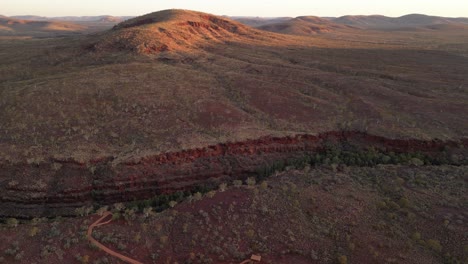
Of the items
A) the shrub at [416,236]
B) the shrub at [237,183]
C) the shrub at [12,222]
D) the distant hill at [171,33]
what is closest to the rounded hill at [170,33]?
the distant hill at [171,33]

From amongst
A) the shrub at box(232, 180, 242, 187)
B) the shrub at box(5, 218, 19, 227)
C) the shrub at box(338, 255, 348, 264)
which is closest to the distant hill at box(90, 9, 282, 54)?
the shrub at box(232, 180, 242, 187)

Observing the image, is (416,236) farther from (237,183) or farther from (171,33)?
(171,33)

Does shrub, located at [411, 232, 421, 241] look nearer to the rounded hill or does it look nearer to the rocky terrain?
the rocky terrain

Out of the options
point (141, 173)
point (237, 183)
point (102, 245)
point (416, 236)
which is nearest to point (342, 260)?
point (416, 236)

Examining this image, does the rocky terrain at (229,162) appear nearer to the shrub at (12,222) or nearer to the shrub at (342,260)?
Result: the shrub at (12,222)

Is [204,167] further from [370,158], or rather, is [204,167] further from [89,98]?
[89,98]

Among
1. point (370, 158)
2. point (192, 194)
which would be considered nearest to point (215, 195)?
point (192, 194)

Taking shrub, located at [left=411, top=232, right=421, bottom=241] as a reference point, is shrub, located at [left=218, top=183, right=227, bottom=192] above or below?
below

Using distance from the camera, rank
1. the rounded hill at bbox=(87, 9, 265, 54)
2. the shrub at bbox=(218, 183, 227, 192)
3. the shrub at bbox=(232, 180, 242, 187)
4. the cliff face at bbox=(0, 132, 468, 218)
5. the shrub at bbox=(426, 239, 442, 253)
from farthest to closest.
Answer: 1. the rounded hill at bbox=(87, 9, 265, 54)
2. the shrub at bbox=(232, 180, 242, 187)
3. the cliff face at bbox=(0, 132, 468, 218)
4. the shrub at bbox=(218, 183, 227, 192)
5. the shrub at bbox=(426, 239, 442, 253)
